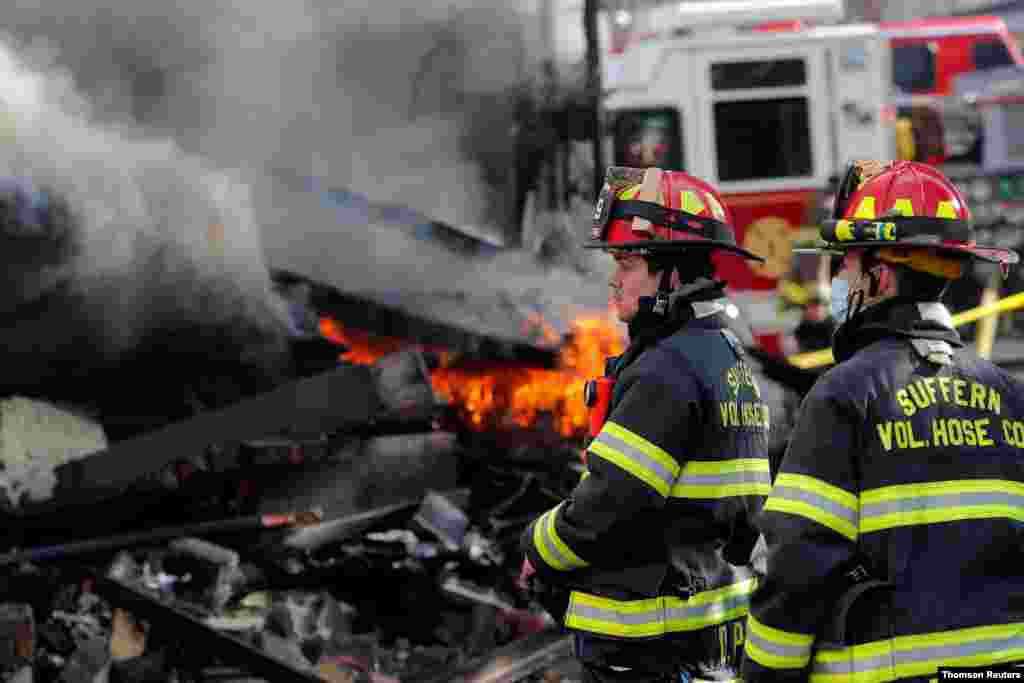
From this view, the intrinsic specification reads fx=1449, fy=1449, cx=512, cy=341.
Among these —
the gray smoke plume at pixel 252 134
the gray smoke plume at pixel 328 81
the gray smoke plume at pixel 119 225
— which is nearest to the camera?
the gray smoke plume at pixel 119 225

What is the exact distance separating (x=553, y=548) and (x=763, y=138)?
23.6 ft

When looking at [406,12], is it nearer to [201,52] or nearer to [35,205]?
[201,52]

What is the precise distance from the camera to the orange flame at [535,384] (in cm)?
791

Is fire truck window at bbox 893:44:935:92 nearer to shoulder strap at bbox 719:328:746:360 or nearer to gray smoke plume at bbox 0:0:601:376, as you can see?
gray smoke plume at bbox 0:0:601:376

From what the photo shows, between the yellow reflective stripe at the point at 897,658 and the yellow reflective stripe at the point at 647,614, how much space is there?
751mm

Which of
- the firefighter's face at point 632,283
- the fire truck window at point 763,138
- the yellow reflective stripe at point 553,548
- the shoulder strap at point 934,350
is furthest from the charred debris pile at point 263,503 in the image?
the shoulder strap at point 934,350

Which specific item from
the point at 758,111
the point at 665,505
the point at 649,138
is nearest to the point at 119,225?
the point at 665,505

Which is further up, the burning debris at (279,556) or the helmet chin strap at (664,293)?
the helmet chin strap at (664,293)

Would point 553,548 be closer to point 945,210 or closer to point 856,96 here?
point 945,210

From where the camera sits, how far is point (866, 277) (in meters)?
2.41

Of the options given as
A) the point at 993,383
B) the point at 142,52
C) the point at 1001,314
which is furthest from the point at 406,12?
the point at 993,383

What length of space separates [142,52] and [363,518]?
8.52 feet

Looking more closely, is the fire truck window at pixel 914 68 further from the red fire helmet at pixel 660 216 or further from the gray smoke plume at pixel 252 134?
the red fire helmet at pixel 660 216

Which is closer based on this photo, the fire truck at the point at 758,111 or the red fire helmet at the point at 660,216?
the red fire helmet at the point at 660,216
